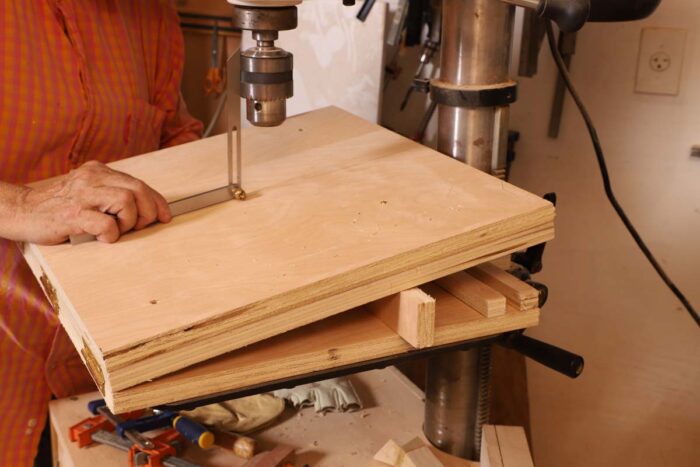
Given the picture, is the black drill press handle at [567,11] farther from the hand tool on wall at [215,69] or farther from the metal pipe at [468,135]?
the hand tool on wall at [215,69]

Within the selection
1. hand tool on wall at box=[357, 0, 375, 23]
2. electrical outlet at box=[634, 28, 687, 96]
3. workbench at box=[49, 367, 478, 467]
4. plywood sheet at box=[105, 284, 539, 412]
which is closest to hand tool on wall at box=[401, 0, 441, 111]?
hand tool on wall at box=[357, 0, 375, 23]

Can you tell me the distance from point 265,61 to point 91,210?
25 centimetres

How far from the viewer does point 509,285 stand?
0.76 metres

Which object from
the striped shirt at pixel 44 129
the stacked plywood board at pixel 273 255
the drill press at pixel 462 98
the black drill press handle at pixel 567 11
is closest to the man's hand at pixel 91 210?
the stacked plywood board at pixel 273 255

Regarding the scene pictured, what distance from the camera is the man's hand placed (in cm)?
78

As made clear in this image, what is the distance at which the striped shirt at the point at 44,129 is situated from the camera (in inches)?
42.3

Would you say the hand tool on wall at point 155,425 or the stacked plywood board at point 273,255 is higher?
the stacked plywood board at point 273,255

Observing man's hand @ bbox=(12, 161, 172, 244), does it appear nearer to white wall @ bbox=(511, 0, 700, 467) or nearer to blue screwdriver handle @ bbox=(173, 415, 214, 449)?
blue screwdriver handle @ bbox=(173, 415, 214, 449)

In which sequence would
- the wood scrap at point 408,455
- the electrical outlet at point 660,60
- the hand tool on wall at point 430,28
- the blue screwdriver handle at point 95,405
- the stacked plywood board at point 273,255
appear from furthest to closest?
1. the hand tool on wall at point 430,28
2. the electrical outlet at point 660,60
3. the blue screwdriver handle at point 95,405
4. the wood scrap at point 408,455
5. the stacked plywood board at point 273,255

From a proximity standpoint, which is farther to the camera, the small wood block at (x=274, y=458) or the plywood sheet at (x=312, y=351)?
the small wood block at (x=274, y=458)

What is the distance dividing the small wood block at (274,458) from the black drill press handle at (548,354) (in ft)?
0.97

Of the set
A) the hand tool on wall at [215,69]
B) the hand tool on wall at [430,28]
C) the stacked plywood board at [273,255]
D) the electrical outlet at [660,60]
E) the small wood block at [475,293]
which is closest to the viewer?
the stacked plywood board at [273,255]

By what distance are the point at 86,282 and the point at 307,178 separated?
1.00ft

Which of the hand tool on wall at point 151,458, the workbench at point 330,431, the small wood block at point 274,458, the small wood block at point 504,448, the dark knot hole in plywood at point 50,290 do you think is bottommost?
the workbench at point 330,431
